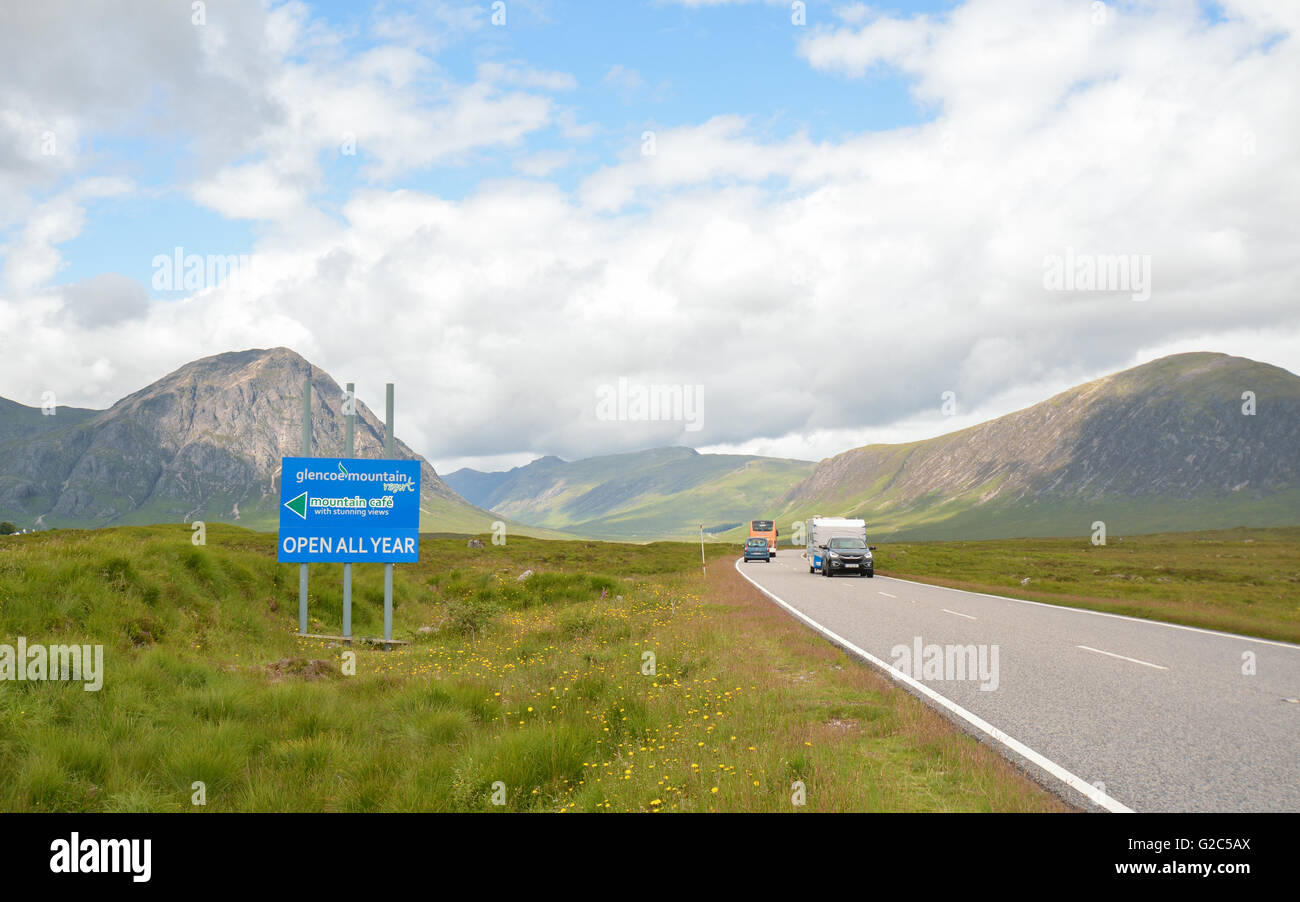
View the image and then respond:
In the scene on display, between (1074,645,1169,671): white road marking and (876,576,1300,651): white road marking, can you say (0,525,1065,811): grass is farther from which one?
(876,576,1300,651): white road marking

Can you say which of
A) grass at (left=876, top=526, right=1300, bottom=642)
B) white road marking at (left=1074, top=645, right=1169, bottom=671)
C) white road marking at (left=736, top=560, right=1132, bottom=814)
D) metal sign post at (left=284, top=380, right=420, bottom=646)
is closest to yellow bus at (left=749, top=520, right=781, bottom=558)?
grass at (left=876, top=526, right=1300, bottom=642)

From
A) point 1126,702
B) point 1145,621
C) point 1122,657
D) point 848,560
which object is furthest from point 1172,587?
point 1126,702

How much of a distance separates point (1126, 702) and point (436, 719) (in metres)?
8.22

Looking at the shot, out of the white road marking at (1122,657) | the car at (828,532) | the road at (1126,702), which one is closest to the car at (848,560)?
the car at (828,532)

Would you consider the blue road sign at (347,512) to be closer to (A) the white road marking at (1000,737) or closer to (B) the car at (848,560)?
(A) the white road marking at (1000,737)

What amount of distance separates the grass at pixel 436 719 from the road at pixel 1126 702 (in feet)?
2.33

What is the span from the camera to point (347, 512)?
52.2 feet

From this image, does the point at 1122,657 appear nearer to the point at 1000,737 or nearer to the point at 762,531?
the point at 1000,737

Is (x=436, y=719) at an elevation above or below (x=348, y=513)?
below

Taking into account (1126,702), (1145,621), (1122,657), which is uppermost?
(1126,702)

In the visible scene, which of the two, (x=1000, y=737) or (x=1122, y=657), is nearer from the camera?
(x=1000, y=737)
